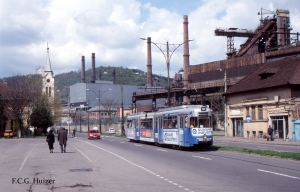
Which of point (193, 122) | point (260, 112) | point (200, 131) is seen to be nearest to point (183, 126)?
point (193, 122)

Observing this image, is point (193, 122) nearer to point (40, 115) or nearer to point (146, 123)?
point (146, 123)

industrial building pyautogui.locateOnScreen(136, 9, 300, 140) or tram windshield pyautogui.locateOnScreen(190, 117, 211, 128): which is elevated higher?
industrial building pyautogui.locateOnScreen(136, 9, 300, 140)

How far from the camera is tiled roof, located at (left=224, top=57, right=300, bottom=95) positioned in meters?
46.5

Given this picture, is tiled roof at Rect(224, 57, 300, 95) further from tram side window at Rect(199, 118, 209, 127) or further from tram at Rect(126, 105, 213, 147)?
tram side window at Rect(199, 118, 209, 127)

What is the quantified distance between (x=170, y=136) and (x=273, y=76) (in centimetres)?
2189

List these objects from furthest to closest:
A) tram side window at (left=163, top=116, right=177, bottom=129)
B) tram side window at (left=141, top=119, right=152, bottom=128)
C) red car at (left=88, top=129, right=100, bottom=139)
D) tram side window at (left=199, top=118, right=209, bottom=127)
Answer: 1. red car at (left=88, top=129, right=100, bottom=139)
2. tram side window at (left=141, top=119, right=152, bottom=128)
3. tram side window at (left=163, top=116, right=177, bottom=129)
4. tram side window at (left=199, top=118, right=209, bottom=127)

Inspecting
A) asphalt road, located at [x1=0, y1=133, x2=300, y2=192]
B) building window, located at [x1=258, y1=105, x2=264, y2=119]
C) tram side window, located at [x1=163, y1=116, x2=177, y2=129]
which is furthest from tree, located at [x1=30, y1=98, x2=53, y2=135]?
asphalt road, located at [x1=0, y1=133, x2=300, y2=192]

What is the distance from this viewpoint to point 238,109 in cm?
5566

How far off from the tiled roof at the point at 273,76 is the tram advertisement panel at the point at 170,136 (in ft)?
55.5

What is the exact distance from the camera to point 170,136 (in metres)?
33.4

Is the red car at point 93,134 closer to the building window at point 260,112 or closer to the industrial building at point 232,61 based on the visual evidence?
the industrial building at point 232,61

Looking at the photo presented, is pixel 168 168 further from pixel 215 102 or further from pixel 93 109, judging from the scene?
pixel 93 109

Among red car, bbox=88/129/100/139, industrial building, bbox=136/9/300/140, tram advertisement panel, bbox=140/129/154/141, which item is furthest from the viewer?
A: industrial building, bbox=136/9/300/140

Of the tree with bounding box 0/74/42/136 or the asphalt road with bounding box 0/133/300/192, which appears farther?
the tree with bounding box 0/74/42/136
